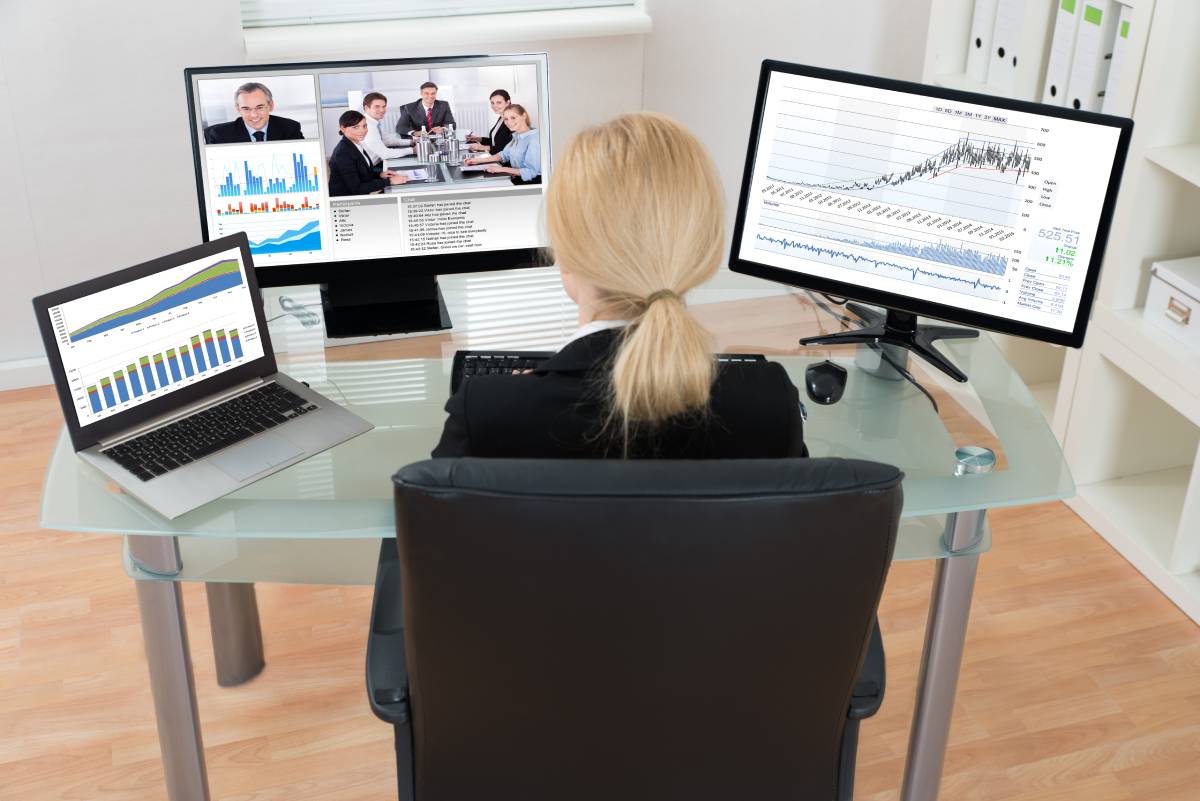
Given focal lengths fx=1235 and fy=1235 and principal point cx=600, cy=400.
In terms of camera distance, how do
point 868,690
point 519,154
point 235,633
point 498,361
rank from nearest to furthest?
point 868,690 → point 498,361 → point 519,154 → point 235,633

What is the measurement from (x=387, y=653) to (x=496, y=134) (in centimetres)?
96

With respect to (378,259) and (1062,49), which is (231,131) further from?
(1062,49)

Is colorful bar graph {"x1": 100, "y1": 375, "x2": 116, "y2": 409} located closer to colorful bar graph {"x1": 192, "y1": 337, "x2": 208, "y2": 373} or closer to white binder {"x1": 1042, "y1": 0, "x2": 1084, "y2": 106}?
colorful bar graph {"x1": 192, "y1": 337, "x2": 208, "y2": 373}

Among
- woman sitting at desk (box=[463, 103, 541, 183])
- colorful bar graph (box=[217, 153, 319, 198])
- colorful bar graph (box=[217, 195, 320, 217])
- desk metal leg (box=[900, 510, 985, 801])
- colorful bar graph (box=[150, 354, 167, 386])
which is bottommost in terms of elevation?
desk metal leg (box=[900, 510, 985, 801])

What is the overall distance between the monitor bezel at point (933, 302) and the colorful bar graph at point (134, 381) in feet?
3.10

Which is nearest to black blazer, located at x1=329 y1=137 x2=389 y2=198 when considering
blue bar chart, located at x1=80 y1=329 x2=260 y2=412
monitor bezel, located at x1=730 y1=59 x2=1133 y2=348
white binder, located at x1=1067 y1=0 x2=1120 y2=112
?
blue bar chart, located at x1=80 y1=329 x2=260 y2=412

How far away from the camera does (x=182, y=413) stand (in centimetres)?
176

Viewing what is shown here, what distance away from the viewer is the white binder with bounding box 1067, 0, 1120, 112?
8.47 feet

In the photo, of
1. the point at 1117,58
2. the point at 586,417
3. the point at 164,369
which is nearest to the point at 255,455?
the point at 164,369

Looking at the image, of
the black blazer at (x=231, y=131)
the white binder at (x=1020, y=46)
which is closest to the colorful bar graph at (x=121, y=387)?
the black blazer at (x=231, y=131)

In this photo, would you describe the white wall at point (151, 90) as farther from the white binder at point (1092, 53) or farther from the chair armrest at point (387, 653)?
the chair armrest at point (387, 653)

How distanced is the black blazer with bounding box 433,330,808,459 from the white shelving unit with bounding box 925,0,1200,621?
4.58 feet

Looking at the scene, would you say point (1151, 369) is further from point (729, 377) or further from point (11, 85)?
point (11, 85)

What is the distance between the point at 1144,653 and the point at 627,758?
1495 millimetres
